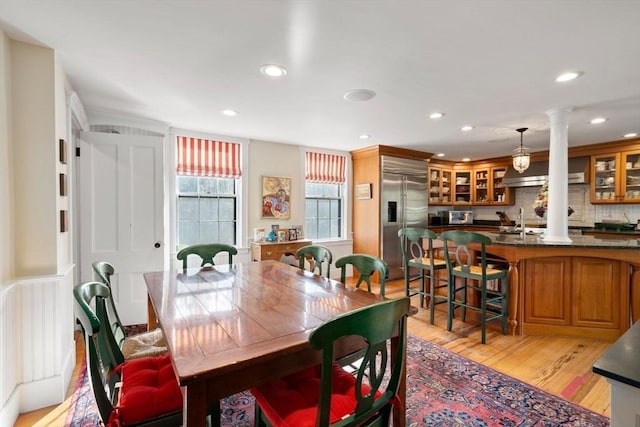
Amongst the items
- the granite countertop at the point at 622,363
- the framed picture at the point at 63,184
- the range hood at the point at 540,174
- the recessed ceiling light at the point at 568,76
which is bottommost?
the granite countertop at the point at 622,363

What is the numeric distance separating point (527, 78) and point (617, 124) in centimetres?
250

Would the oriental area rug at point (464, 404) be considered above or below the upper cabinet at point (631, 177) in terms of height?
Result: below

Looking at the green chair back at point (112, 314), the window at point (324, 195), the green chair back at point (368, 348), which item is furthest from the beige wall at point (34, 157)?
the window at point (324, 195)

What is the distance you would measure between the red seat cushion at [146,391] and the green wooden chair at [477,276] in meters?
2.82

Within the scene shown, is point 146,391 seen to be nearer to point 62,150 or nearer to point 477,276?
point 62,150

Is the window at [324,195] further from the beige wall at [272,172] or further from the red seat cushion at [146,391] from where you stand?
the red seat cushion at [146,391]

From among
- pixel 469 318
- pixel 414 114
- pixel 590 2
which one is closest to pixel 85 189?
pixel 414 114

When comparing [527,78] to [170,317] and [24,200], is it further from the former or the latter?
[24,200]

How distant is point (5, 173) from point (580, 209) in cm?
776

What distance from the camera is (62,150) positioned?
234cm

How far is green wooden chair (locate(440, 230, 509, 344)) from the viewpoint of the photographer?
309 centimetres

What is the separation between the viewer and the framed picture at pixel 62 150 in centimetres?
229

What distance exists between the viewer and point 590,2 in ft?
5.22

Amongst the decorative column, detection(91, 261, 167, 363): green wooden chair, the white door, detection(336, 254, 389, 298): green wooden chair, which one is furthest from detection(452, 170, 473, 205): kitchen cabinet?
detection(91, 261, 167, 363): green wooden chair
